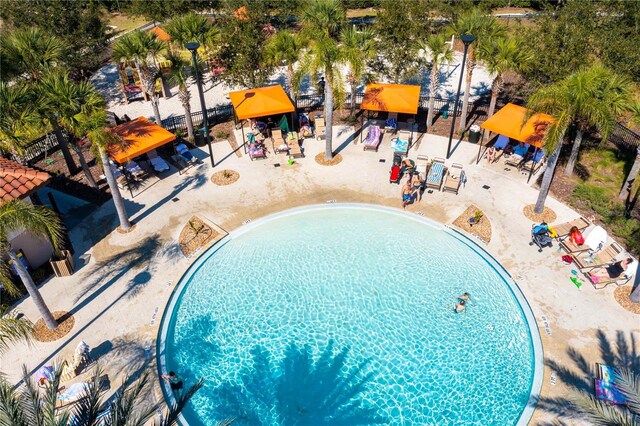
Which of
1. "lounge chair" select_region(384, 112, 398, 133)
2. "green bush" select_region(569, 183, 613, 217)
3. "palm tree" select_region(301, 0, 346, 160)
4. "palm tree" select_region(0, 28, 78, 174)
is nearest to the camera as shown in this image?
"green bush" select_region(569, 183, 613, 217)

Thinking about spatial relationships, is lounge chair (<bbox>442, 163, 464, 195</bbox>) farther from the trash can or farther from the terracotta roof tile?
the terracotta roof tile

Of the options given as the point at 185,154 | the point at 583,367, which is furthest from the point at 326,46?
the point at 583,367

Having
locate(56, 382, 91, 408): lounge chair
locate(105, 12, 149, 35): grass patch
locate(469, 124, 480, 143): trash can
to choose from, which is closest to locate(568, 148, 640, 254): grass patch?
locate(469, 124, 480, 143): trash can

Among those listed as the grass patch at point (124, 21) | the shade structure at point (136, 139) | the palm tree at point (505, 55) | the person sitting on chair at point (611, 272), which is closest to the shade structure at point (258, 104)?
the shade structure at point (136, 139)

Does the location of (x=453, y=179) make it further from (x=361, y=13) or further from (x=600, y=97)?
(x=361, y=13)

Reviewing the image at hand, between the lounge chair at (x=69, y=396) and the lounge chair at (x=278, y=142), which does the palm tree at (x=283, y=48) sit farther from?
the lounge chair at (x=69, y=396)

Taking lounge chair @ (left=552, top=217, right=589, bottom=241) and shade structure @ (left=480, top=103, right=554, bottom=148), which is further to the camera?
shade structure @ (left=480, top=103, right=554, bottom=148)
